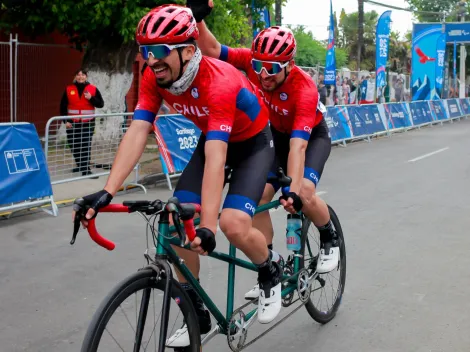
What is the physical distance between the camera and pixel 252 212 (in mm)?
3922

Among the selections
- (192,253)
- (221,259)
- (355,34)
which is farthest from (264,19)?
(355,34)

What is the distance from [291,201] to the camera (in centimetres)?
413

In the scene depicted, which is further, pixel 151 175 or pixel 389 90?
pixel 389 90

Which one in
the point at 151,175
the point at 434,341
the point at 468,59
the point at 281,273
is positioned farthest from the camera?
the point at 468,59

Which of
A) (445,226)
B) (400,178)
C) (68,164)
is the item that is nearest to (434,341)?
(445,226)

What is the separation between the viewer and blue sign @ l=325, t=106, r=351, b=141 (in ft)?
60.5

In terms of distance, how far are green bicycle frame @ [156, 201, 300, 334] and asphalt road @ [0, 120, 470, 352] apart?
391mm

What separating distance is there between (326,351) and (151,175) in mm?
8211

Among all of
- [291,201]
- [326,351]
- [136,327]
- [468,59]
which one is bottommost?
[326,351]

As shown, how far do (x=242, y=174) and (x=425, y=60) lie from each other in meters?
35.8

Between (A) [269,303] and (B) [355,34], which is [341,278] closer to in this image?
(A) [269,303]

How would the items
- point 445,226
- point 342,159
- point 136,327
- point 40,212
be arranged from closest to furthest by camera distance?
1. point 136,327
2. point 445,226
3. point 40,212
4. point 342,159

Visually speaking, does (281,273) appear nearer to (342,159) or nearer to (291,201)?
(291,201)

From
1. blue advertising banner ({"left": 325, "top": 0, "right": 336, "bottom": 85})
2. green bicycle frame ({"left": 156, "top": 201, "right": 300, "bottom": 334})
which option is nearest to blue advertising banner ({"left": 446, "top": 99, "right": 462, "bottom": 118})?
blue advertising banner ({"left": 325, "top": 0, "right": 336, "bottom": 85})
